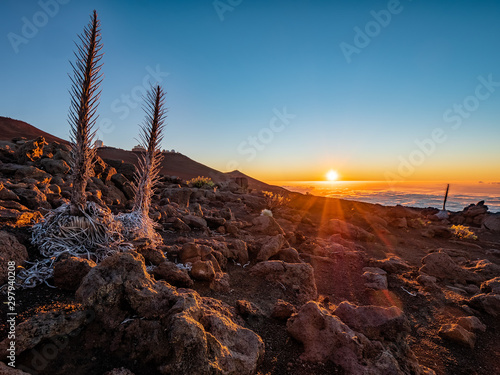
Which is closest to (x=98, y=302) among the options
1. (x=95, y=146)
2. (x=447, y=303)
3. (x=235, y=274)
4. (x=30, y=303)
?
(x=30, y=303)

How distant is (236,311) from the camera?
8.98 feet

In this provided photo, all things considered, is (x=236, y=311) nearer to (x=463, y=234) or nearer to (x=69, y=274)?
(x=69, y=274)

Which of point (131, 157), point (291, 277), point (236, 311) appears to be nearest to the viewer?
point (236, 311)

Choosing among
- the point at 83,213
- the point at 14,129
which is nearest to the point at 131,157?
the point at 14,129

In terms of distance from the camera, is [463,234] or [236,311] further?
[463,234]

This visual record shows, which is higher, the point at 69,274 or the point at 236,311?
the point at 69,274

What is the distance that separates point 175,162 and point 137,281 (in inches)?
1857

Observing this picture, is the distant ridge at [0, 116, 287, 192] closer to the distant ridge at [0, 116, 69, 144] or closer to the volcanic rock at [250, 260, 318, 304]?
the distant ridge at [0, 116, 69, 144]

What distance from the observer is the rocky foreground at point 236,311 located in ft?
5.68

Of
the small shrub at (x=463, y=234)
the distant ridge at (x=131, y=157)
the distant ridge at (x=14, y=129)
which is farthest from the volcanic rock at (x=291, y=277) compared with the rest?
the distant ridge at (x=14, y=129)

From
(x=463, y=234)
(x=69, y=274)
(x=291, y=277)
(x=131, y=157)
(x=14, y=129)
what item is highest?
(x=14, y=129)

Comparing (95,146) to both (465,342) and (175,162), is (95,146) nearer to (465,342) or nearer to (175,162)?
(465,342)

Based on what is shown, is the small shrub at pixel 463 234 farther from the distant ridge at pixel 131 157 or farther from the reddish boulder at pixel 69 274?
the distant ridge at pixel 131 157

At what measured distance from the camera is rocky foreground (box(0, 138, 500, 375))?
173 cm
